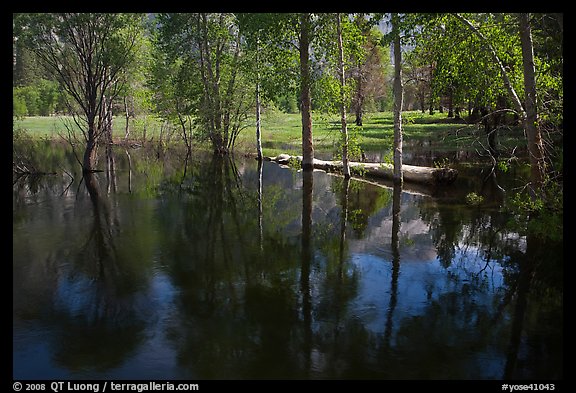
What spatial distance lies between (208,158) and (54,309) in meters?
32.1

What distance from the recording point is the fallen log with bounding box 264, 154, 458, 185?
23219 mm

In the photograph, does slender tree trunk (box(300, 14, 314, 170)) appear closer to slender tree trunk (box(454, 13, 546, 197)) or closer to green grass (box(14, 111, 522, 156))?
green grass (box(14, 111, 522, 156))

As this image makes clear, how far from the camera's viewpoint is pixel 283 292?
390 inches

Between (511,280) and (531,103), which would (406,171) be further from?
(511,280)

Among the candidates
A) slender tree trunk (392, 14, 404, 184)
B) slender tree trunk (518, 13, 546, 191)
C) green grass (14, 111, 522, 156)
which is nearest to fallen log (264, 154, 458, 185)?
slender tree trunk (392, 14, 404, 184)

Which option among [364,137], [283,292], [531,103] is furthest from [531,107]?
[364,137]

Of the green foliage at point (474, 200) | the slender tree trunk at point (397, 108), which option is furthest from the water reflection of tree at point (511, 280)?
the slender tree trunk at point (397, 108)

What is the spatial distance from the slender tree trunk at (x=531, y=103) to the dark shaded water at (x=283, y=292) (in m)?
2.21

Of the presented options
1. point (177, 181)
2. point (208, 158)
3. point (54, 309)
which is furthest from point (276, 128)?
point (54, 309)

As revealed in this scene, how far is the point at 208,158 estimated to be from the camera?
4069 cm

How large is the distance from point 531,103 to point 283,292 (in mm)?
9409

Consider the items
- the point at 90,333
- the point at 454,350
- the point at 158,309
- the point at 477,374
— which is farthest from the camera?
the point at 158,309

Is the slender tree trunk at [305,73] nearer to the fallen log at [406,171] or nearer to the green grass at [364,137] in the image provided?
the fallen log at [406,171]
